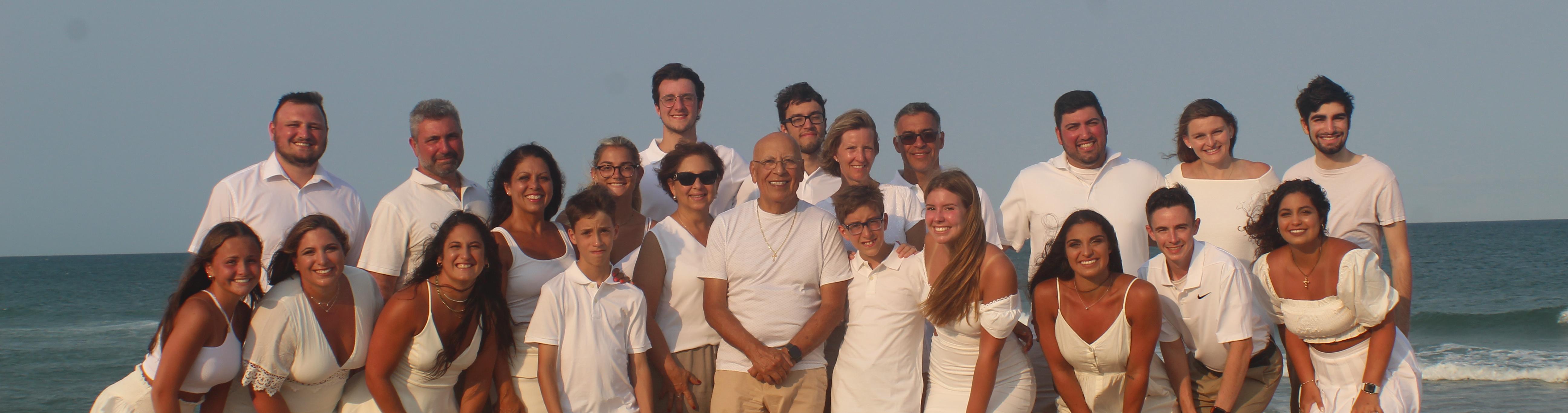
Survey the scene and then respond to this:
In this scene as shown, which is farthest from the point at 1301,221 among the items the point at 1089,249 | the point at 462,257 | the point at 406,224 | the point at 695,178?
the point at 406,224

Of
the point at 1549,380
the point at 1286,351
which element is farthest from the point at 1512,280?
the point at 1286,351

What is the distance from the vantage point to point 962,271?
4.91 metres

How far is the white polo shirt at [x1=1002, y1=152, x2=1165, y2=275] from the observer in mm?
6043

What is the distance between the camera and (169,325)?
464 cm

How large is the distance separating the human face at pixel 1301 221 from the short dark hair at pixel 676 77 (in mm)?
4093

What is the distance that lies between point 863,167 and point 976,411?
1.63 meters

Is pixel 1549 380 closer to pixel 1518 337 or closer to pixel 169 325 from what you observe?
pixel 1518 337

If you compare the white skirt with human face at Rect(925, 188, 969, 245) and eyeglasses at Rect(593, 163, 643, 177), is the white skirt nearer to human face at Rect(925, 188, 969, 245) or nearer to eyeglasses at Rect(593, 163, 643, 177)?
human face at Rect(925, 188, 969, 245)

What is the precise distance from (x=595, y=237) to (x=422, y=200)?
1226mm

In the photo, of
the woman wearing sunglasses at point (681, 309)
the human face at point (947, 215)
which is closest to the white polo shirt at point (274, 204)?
the woman wearing sunglasses at point (681, 309)

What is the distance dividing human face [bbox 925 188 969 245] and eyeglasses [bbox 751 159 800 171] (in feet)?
2.48

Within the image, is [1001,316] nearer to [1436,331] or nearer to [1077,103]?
[1077,103]

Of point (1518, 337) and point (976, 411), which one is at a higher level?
point (976, 411)

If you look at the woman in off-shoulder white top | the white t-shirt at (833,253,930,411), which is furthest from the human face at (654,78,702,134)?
the woman in off-shoulder white top
